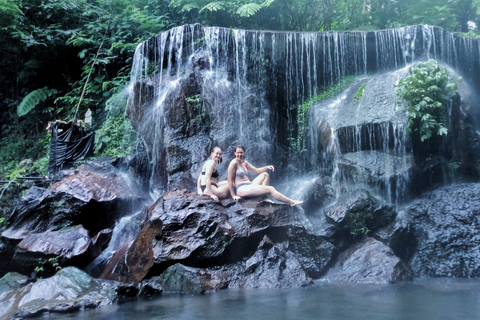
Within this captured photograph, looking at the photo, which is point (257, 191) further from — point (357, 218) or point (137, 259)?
point (137, 259)

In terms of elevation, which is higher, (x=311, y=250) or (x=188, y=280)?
(x=311, y=250)

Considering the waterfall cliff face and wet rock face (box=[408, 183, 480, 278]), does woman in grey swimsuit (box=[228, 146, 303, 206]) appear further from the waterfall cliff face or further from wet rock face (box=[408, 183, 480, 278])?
wet rock face (box=[408, 183, 480, 278])

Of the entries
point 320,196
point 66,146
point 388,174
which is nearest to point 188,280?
point 320,196

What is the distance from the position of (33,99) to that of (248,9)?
928cm

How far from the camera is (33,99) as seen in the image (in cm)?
1511

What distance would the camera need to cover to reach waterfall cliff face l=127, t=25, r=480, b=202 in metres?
8.89

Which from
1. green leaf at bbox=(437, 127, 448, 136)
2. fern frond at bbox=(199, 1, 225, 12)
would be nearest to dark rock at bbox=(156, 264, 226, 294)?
green leaf at bbox=(437, 127, 448, 136)

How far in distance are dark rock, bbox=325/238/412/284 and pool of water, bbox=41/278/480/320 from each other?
308mm

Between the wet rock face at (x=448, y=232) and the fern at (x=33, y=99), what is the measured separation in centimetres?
1404

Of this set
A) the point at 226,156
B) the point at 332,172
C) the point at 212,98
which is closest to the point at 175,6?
the point at 212,98

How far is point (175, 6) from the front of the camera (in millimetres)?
13500

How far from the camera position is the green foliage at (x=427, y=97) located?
25.6 feet

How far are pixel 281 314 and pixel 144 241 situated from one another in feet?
10.1

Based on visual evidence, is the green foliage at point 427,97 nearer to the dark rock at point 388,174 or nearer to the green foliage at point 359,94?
the dark rock at point 388,174
